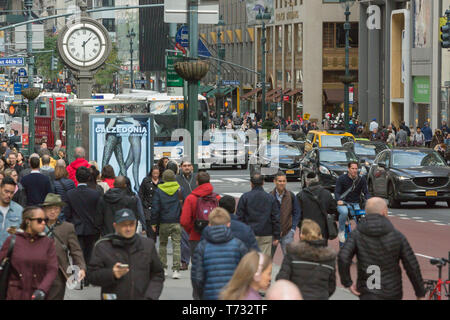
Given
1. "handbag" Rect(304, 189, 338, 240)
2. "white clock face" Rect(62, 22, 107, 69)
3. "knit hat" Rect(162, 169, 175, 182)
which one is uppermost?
"white clock face" Rect(62, 22, 107, 69)

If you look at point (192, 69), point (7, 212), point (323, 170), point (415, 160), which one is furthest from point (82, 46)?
point (7, 212)

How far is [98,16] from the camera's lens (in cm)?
16550

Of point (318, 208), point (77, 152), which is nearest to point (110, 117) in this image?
point (77, 152)

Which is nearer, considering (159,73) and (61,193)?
(61,193)

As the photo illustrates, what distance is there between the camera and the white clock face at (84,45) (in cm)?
3350

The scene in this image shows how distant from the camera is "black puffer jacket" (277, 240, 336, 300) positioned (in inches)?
393

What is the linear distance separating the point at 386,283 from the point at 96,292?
5.49 meters

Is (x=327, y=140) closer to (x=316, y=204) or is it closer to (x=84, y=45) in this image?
(x=84, y=45)

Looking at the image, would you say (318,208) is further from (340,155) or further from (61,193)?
(340,155)

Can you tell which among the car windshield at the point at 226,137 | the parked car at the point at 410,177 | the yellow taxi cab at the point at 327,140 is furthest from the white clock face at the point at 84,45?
the car windshield at the point at 226,137

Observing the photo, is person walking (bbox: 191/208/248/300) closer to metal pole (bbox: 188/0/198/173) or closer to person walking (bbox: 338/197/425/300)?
person walking (bbox: 338/197/425/300)

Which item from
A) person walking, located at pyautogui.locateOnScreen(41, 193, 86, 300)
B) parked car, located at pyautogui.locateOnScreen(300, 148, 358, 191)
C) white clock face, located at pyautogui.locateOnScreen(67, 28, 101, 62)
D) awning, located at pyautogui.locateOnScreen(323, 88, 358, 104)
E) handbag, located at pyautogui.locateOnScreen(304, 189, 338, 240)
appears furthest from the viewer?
awning, located at pyautogui.locateOnScreen(323, 88, 358, 104)

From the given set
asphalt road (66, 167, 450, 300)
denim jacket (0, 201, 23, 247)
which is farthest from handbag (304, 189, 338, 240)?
denim jacket (0, 201, 23, 247)

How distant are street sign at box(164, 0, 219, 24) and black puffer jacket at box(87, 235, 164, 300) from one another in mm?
7908
